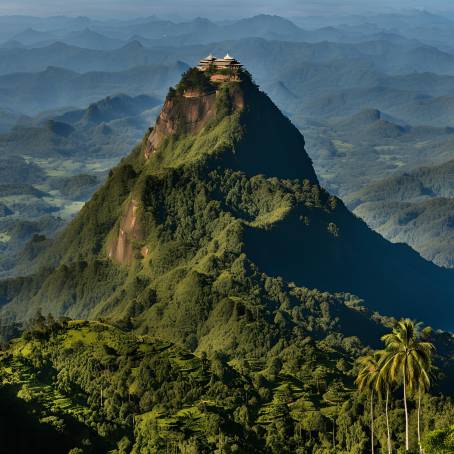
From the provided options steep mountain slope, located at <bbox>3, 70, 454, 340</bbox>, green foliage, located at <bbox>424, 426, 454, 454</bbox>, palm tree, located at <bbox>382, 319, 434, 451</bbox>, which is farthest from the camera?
steep mountain slope, located at <bbox>3, 70, 454, 340</bbox>

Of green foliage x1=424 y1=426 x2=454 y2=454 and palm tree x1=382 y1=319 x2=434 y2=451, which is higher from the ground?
palm tree x1=382 y1=319 x2=434 y2=451

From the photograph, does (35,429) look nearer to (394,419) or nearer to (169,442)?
(169,442)

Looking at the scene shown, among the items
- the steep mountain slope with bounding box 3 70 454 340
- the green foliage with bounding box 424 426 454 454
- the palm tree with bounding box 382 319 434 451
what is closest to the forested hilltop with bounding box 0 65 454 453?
the green foliage with bounding box 424 426 454 454

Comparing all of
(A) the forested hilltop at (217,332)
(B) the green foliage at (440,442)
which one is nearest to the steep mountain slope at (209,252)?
(A) the forested hilltop at (217,332)

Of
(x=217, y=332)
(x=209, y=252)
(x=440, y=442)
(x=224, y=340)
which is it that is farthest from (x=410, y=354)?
(x=209, y=252)

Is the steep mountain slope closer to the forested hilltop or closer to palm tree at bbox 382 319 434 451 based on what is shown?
the forested hilltop

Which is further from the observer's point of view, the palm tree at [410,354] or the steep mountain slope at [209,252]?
the steep mountain slope at [209,252]

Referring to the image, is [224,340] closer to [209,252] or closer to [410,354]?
[209,252]

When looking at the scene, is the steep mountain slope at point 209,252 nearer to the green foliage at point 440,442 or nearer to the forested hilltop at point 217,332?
the forested hilltop at point 217,332
